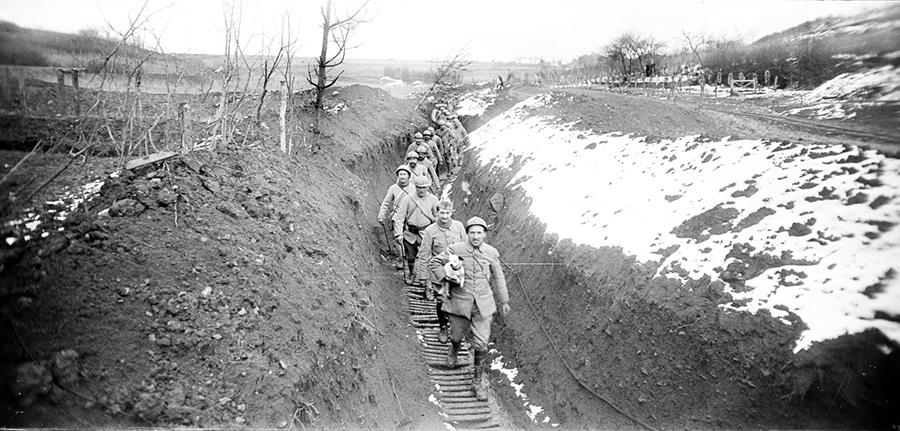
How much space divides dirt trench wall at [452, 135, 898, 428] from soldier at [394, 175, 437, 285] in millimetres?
2036

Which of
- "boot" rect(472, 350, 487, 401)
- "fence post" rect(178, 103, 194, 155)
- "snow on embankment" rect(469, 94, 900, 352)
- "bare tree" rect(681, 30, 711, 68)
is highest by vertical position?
"bare tree" rect(681, 30, 711, 68)

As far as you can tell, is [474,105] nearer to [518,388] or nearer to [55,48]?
[518,388]

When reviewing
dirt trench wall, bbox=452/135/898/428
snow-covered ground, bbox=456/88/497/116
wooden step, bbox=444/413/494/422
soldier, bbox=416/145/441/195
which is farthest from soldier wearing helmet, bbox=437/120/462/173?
wooden step, bbox=444/413/494/422

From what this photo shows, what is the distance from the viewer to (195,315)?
12.8 feet

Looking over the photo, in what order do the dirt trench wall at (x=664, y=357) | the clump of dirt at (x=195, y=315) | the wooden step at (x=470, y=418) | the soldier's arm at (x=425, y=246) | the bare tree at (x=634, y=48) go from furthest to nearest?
the bare tree at (x=634, y=48), the soldier's arm at (x=425, y=246), the wooden step at (x=470, y=418), the dirt trench wall at (x=664, y=357), the clump of dirt at (x=195, y=315)

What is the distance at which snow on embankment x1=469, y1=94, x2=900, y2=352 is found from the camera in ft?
13.3

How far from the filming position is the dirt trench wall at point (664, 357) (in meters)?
3.72

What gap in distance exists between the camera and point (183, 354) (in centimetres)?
363

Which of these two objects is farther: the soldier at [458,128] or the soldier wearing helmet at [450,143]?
the soldier at [458,128]

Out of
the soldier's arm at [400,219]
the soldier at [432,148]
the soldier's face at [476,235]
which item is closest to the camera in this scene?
the soldier's face at [476,235]

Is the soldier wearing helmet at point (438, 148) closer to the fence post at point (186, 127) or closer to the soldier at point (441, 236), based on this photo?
the soldier at point (441, 236)

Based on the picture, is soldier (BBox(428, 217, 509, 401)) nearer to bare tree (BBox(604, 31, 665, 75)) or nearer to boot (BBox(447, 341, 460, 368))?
boot (BBox(447, 341, 460, 368))

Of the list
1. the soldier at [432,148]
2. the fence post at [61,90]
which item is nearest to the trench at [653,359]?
the fence post at [61,90]

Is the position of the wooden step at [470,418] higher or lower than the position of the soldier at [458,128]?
lower
